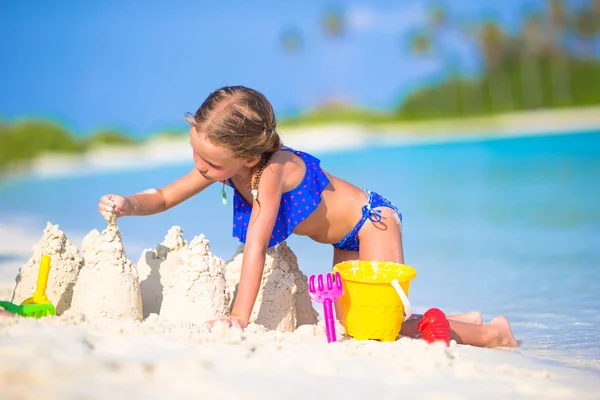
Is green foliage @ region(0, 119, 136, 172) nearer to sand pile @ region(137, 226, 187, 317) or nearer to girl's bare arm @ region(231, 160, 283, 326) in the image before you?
sand pile @ region(137, 226, 187, 317)

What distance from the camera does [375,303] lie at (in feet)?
8.95

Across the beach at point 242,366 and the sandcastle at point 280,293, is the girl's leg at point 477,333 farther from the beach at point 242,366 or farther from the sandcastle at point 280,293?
the sandcastle at point 280,293

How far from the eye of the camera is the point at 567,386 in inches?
89.0

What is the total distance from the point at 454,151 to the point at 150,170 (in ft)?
26.0

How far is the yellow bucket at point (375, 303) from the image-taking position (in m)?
2.71

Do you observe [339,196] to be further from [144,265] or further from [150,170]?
[150,170]

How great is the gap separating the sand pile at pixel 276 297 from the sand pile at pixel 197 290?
125mm

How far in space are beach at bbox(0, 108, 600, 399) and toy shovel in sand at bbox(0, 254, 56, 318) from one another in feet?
0.42

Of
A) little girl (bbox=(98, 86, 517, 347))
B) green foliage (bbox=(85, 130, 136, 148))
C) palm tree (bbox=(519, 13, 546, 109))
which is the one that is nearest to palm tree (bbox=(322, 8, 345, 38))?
palm tree (bbox=(519, 13, 546, 109))

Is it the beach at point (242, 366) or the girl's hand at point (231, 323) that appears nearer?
the beach at point (242, 366)

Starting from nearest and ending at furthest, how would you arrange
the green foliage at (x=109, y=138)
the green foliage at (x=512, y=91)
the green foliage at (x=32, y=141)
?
the green foliage at (x=32, y=141) → the green foliage at (x=109, y=138) → the green foliage at (x=512, y=91)

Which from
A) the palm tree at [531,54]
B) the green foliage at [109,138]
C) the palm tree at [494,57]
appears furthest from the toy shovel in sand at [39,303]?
the palm tree at [494,57]

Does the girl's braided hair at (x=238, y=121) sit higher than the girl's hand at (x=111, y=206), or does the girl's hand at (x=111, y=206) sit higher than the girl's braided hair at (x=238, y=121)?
the girl's braided hair at (x=238, y=121)

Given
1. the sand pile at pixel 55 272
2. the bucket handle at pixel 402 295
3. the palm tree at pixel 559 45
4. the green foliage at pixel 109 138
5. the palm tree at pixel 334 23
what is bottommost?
the bucket handle at pixel 402 295
